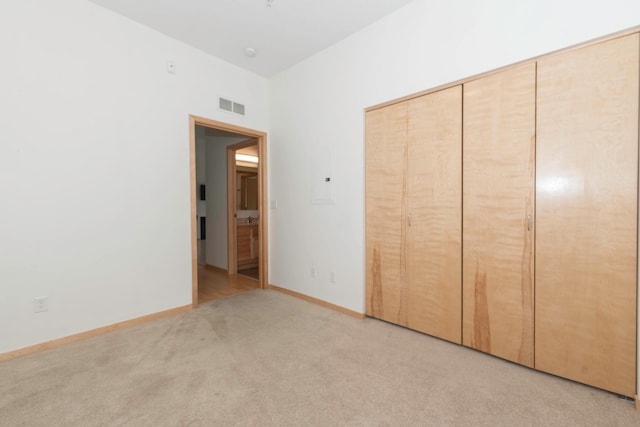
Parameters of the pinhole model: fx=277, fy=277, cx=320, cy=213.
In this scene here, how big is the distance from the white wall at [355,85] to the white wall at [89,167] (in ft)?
3.88

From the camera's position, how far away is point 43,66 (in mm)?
2271

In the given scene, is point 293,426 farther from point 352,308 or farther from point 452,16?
point 452,16

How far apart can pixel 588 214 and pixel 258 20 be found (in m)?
3.14

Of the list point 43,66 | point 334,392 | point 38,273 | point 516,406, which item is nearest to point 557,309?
point 516,406

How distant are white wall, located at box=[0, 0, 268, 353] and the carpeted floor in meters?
0.40

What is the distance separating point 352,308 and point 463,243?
1.34 m

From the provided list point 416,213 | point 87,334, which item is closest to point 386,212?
point 416,213

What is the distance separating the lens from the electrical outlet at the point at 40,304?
224 centimetres

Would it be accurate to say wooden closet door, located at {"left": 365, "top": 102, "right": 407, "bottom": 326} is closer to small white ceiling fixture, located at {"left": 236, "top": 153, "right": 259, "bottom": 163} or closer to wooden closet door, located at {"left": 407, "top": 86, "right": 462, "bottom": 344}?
wooden closet door, located at {"left": 407, "top": 86, "right": 462, "bottom": 344}

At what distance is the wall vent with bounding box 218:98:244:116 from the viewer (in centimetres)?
344

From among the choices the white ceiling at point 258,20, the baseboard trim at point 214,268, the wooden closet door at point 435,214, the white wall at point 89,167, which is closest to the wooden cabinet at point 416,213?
the wooden closet door at point 435,214

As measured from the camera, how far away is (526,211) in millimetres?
1958

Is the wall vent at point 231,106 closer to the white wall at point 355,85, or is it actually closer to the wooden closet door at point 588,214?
the white wall at point 355,85

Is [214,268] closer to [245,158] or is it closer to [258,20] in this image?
[245,158]
